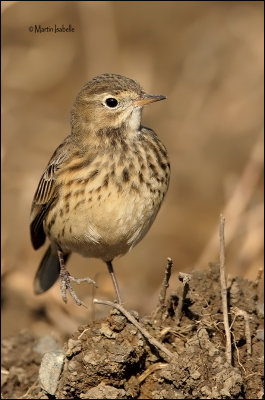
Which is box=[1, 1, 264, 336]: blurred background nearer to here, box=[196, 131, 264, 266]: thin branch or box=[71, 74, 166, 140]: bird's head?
box=[196, 131, 264, 266]: thin branch

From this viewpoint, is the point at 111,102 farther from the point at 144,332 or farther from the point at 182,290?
the point at 144,332

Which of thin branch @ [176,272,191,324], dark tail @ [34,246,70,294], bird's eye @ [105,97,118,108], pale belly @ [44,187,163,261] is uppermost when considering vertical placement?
bird's eye @ [105,97,118,108]

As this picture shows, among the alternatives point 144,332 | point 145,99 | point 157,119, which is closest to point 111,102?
point 145,99

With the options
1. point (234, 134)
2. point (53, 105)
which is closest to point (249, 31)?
point (234, 134)

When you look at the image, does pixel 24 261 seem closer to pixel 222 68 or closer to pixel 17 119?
pixel 17 119

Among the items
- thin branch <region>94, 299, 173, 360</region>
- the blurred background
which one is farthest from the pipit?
the blurred background
